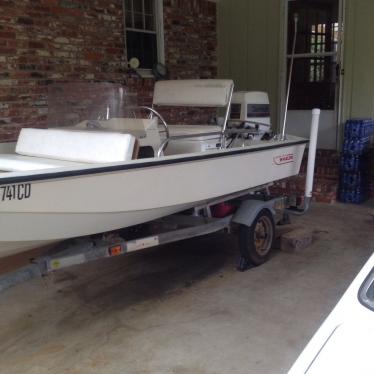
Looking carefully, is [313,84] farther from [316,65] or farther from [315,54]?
[315,54]

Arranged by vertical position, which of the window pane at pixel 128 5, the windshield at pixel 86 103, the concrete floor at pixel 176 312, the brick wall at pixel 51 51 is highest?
the window pane at pixel 128 5

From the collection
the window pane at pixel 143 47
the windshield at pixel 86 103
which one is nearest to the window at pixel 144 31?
the window pane at pixel 143 47

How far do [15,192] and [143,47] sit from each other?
4.55 metres

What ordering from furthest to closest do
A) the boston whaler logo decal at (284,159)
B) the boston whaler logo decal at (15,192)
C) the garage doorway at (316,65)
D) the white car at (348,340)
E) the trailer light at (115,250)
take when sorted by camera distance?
the garage doorway at (316,65), the boston whaler logo decal at (284,159), the trailer light at (115,250), the boston whaler logo decal at (15,192), the white car at (348,340)

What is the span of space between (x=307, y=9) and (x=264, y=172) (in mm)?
3986

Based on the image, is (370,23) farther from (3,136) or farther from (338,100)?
(3,136)

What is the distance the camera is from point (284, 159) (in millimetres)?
4297

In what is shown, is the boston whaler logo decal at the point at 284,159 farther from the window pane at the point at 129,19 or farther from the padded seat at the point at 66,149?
the window pane at the point at 129,19

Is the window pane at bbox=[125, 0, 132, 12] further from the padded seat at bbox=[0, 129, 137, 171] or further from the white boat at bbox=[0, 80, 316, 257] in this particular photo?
the padded seat at bbox=[0, 129, 137, 171]

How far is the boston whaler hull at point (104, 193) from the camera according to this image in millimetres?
2402

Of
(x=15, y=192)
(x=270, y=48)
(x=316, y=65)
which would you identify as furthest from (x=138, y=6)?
(x=15, y=192)

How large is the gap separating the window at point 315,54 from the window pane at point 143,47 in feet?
6.73

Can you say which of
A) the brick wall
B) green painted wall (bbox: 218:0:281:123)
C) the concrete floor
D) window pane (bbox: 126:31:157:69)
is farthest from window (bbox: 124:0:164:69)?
the concrete floor

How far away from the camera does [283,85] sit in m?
7.25
